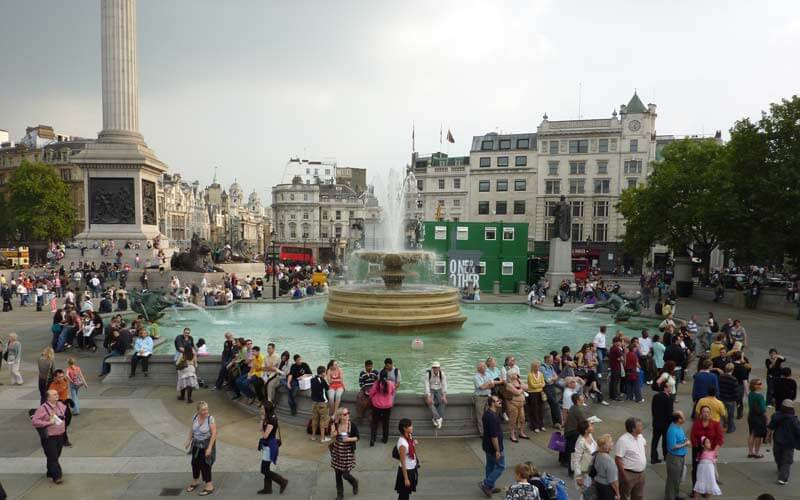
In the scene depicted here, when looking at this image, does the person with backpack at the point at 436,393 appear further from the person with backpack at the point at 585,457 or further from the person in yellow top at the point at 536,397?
the person with backpack at the point at 585,457

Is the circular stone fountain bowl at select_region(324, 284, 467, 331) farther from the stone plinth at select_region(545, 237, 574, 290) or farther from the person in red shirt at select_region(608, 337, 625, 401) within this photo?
the stone plinth at select_region(545, 237, 574, 290)

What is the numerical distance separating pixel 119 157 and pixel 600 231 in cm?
5615

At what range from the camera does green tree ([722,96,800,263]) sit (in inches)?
1110

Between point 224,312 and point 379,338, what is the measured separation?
1035 centimetres

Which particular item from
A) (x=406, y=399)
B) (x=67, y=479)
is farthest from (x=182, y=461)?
(x=406, y=399)

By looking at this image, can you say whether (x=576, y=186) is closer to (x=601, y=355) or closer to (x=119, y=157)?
(x=119, y=157)

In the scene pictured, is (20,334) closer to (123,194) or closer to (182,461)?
(182,461)

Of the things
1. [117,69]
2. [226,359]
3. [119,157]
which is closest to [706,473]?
[226,359]

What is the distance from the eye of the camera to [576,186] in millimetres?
68125

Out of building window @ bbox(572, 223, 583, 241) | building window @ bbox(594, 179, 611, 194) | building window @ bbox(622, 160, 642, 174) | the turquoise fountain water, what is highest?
building window @ bbox(622, 160, 642, 174)

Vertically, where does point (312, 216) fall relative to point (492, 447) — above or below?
above

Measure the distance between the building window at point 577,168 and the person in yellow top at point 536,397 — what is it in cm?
6201

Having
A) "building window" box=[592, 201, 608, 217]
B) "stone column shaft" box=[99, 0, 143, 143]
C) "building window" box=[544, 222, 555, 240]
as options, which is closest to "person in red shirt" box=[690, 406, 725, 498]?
"stone column shaft" box=[99, 0, 143, 143]

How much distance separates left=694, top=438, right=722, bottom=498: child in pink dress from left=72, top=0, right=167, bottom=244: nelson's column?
126ft
